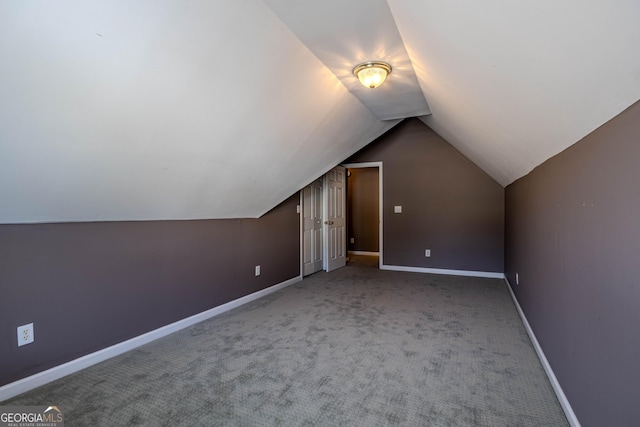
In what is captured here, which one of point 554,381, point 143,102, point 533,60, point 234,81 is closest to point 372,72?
point 234,81

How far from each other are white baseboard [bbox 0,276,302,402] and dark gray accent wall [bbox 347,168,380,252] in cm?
431

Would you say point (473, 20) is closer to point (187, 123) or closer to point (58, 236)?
point (187, 123)

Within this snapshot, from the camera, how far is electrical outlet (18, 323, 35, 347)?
1.94 meters

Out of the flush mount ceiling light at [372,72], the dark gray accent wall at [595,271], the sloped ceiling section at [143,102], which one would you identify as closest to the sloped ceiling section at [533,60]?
the dark gray accent wall at [595,271]

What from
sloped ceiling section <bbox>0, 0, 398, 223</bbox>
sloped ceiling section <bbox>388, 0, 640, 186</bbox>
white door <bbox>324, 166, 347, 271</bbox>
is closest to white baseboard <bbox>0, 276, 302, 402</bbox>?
sloped ceiling section <bbox>0, 0, 398, 223</bbox>

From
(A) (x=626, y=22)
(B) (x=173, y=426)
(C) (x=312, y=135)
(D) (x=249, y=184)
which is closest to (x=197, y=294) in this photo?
(D) (x=249, y=184)

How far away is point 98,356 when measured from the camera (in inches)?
90.2

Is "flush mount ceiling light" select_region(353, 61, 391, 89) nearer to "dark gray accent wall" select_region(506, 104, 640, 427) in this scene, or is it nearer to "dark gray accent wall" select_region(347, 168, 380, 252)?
"dark gray accent wall" select_region(506, 104, 640, 427)

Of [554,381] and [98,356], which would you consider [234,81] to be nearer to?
[98,356]

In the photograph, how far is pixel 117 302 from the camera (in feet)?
7.98

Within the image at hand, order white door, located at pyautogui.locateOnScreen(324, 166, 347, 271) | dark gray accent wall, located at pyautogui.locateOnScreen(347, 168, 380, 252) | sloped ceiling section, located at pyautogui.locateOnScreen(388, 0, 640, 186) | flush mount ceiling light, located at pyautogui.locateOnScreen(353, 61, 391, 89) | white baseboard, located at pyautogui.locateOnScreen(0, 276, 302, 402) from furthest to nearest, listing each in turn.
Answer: dark gray accent wall, located at pyautogui.locateOnScreen(347, 168, 380, 252) → white door, located at pyautogui.locateOnScreen(324, 166, 347, 271) → flush mount ceiling light, located at pyautogui.locateOnScreen(353, 61, 391, 89) → white baseboard, located at pyautogui.locateOnScreen(0, 276, 302, 402) → sloped ceiling section, located at pyautogui.locateOnScreen(388, 0, 640, 186)

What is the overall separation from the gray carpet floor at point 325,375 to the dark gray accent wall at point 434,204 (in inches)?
70.8

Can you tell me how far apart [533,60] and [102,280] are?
9.42 ft

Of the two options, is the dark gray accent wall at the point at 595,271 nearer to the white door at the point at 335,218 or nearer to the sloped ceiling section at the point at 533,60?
the sloped ceiling section at the point at 533,60
